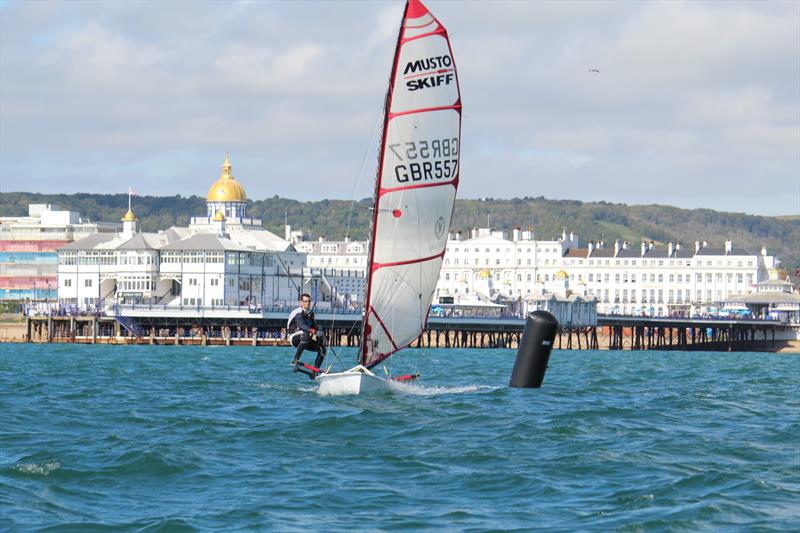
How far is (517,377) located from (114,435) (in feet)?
53.6

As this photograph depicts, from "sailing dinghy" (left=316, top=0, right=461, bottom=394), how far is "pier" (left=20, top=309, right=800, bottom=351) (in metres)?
66.0

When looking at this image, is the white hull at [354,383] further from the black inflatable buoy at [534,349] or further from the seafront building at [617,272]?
the seafront building at [617,272]

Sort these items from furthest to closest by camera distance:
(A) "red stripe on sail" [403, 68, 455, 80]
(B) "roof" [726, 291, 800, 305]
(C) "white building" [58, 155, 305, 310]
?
(B) "roof" [726, 291, 800, 305]
(C) "white building" [58, 155, 305, 310]
(A) "red stripe on sail" [403, 68, 455, 80]

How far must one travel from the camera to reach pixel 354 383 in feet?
118

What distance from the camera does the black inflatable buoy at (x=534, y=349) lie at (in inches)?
1501

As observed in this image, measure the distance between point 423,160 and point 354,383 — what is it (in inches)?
243

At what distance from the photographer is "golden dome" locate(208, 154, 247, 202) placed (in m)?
149

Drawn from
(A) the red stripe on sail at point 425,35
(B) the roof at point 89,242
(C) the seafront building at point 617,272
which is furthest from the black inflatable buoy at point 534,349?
(C) the seafront building at point 617,272

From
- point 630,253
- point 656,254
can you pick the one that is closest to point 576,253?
point 630,253

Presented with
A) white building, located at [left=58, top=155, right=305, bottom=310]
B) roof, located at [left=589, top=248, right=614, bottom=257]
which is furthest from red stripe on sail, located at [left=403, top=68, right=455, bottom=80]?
roof, located at [left=589, top=248, right=614, bottom=257]

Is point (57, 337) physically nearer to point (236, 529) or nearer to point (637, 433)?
point (637, 433)

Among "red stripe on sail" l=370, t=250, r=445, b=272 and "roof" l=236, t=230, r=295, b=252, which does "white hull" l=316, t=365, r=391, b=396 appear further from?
"roof" l=236, t=230, r=295, b=252

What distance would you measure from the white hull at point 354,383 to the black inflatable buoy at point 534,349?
4490mm

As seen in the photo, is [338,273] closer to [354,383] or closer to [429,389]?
[429,389]
